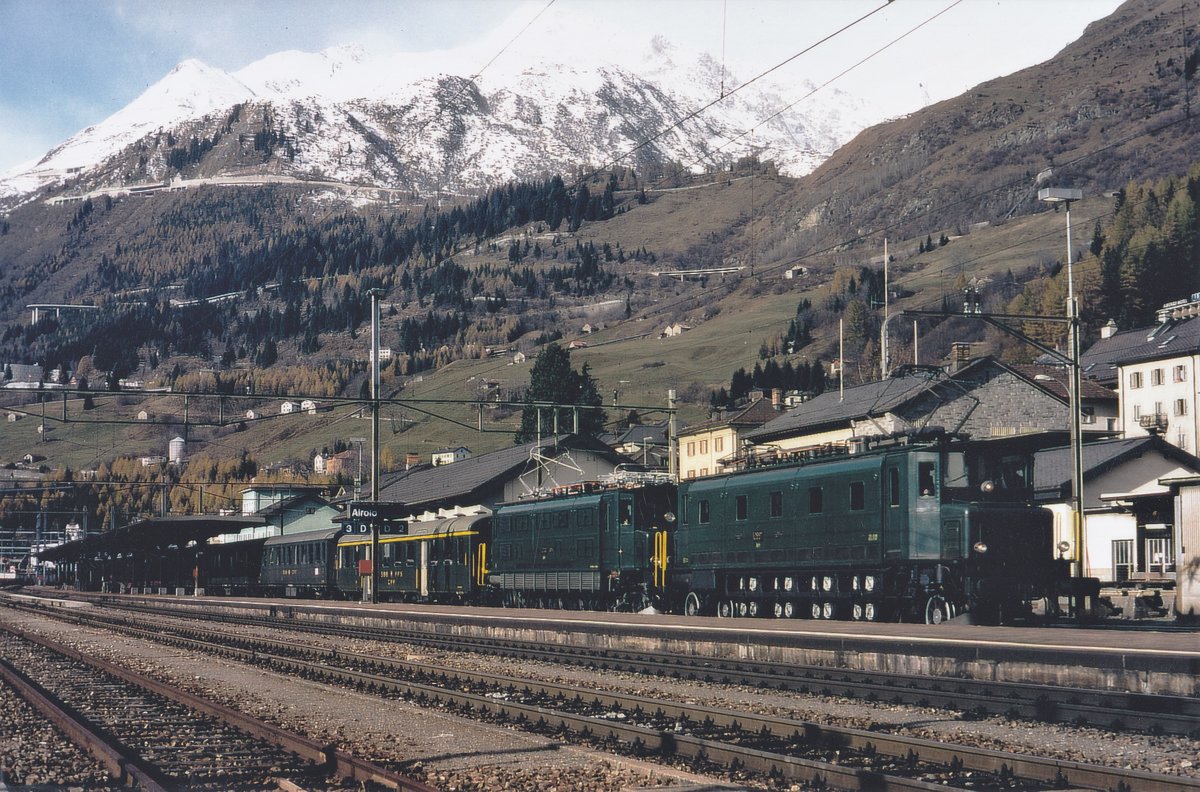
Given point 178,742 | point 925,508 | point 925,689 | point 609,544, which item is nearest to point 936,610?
point 925,508

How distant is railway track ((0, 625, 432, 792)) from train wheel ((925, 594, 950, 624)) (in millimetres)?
18168

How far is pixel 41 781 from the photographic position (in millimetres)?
14062

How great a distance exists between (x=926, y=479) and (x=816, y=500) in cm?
412

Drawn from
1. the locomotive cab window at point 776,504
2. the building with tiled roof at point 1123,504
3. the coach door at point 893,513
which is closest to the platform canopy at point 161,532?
the building with tiled roof at point 1123,504

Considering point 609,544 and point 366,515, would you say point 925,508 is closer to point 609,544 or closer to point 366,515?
point 609,544

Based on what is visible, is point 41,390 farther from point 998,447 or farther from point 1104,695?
point 1104,695

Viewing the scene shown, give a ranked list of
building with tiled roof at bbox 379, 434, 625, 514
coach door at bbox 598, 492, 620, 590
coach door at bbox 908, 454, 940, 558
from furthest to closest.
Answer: building with tiled roof at bbox 379, 434, 625, 514, coach door at bbox 598, 492, 620, 590, coach door at bbox 908, 454, 940, 558

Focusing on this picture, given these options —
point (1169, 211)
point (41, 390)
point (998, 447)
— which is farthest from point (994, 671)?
point (1169, 211)

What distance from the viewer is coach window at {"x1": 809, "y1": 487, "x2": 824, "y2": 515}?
3594cm

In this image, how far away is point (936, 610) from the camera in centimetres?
3275

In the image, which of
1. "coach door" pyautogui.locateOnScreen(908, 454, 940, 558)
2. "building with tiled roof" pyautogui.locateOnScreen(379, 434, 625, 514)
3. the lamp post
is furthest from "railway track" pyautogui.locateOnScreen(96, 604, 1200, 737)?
"building with tiled roof" pyautogui.locateOnScreen(379, 434, 625, 514)

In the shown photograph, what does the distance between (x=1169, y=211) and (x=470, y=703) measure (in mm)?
200597

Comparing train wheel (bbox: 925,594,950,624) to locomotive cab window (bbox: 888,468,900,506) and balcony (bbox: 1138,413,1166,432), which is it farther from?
balcony (bbox: 1138,413,1166,432)

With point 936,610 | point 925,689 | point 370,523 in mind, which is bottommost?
point 925,689
